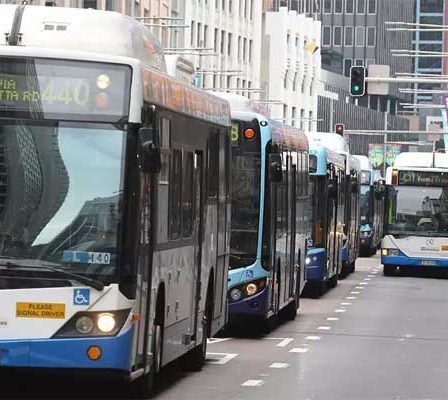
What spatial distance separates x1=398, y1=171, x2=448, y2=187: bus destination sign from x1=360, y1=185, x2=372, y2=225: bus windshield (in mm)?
17222

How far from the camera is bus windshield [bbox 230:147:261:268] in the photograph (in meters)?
19.5

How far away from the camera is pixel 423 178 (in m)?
39.6

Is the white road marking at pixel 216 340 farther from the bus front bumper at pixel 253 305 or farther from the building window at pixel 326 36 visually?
the building window at pixel 326 36

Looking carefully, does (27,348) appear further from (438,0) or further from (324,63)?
(438,0)

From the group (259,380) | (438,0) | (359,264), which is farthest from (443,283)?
(438,0)

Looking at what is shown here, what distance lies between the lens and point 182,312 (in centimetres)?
1386

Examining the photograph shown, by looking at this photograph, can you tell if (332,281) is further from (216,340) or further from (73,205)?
(73,205)

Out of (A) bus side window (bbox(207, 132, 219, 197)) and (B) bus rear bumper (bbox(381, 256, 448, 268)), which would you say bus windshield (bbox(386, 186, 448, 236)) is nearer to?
(B) bus rear bumper (bbox(381, 256, 448, 268))

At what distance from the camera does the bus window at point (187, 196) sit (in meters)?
13.6

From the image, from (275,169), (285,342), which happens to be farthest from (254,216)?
(285,342)

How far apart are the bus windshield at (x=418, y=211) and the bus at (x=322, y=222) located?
6.08 meters

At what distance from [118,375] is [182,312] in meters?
2.46

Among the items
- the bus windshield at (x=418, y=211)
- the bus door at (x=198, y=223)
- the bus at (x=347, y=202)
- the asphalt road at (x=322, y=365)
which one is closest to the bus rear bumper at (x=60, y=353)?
the asphalt road at (x=322, y=365)

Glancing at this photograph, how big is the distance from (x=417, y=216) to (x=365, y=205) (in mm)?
18004
